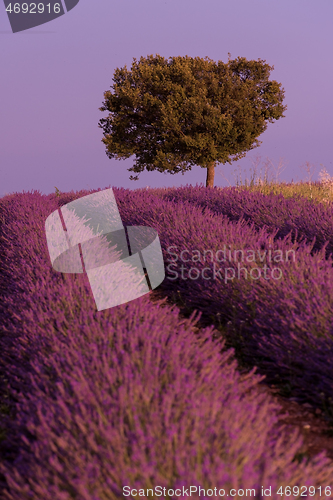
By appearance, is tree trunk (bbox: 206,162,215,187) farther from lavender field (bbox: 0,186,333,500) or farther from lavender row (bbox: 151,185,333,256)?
lavender field (bbox: 0,186,333,500)

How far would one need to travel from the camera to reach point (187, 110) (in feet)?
60.9

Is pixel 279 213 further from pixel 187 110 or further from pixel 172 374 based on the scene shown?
pixel 187 110

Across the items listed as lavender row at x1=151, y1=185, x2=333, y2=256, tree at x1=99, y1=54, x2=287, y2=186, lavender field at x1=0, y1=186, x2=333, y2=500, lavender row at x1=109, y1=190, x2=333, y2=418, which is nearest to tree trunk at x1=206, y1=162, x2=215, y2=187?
tree at x1=99, y1=54, x2=287, y2=186

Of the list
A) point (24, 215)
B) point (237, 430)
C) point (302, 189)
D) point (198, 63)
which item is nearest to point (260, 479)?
point (237, 430)

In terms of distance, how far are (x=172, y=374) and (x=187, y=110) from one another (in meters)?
18.0

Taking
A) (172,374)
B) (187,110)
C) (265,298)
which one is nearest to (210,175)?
(187,110)

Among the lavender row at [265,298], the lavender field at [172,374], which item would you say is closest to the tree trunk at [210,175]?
the lavender field at [172,374]

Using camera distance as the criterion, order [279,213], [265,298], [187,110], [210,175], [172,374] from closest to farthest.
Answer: [172,374], [265,298], [279,213], [187,110], [210,175]

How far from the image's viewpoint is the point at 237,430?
1.66 meters

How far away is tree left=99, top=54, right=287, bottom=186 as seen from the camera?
61.6 feet

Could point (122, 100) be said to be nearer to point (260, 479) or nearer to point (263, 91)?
point (263, 91)

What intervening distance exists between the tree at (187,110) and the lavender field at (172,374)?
45.3 ft

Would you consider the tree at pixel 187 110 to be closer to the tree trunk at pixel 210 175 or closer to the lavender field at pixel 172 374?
the tree trunk at pixel 210 175

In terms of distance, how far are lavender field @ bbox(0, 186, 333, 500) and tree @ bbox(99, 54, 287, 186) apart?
544 inches
